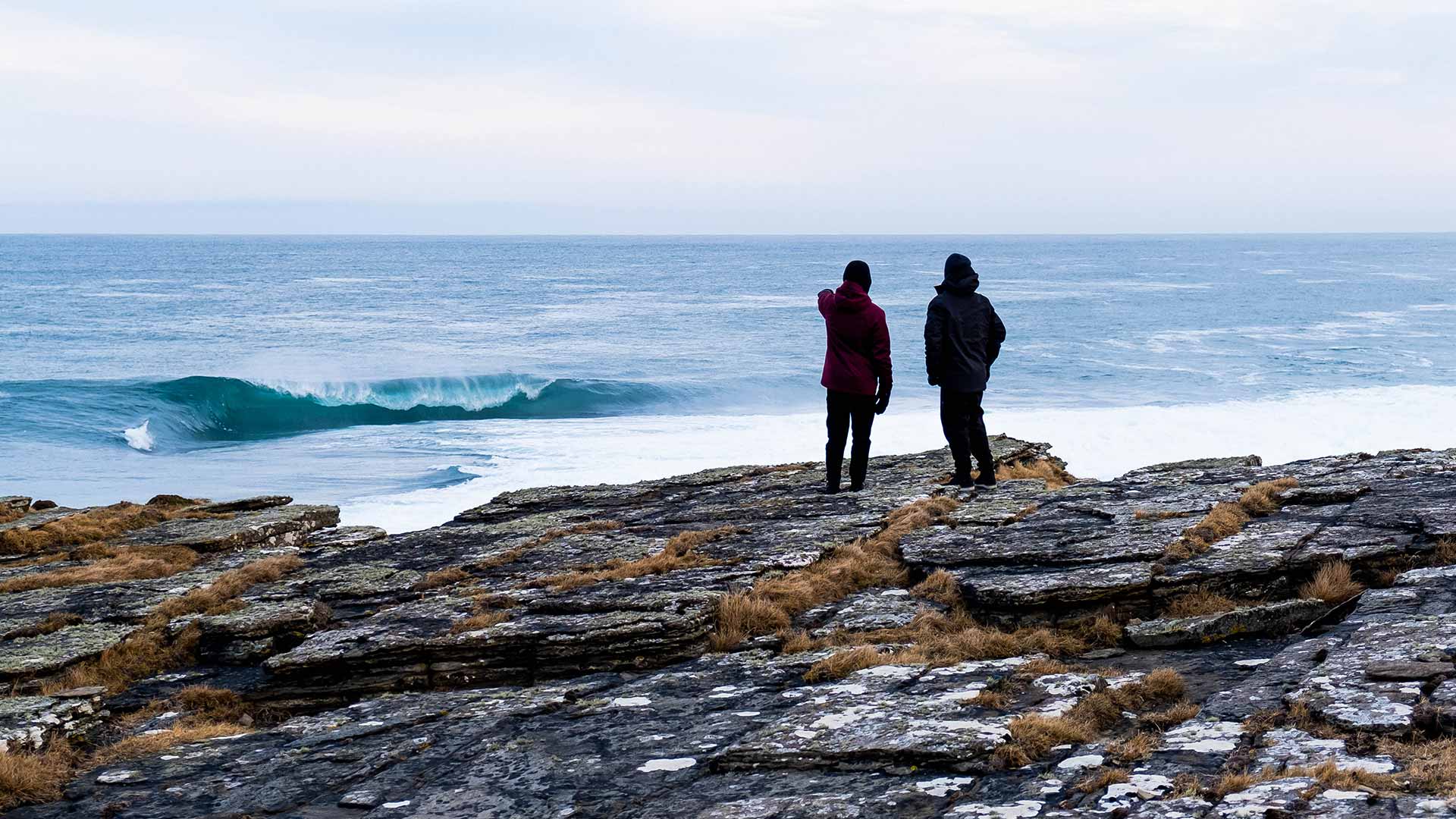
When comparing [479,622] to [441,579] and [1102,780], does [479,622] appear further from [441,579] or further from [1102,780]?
[1102,780]

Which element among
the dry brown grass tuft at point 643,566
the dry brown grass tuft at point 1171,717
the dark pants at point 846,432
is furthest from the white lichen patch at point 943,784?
the dark pants at point 846,432

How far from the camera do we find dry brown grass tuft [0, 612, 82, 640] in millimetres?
8664

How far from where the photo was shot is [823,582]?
877cm

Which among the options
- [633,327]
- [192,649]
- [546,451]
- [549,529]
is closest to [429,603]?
[192,649]

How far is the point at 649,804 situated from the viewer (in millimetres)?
5184

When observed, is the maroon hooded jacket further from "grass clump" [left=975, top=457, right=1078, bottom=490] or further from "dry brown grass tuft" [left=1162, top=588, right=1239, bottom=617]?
"dry brown grass tuft" [left=1162, top=588, right=1239, bottom=617]

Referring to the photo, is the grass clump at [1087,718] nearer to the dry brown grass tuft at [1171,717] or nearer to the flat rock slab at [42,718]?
the dry brown grass tuft at [1171,717]

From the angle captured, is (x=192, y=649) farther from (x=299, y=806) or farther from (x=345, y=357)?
(x=345, y=357)

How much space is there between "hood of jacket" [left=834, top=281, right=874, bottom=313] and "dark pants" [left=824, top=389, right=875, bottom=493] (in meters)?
0.85

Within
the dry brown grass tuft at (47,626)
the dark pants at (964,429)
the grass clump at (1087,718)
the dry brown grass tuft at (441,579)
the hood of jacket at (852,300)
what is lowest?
the dry brown grass tuft at (47,626)

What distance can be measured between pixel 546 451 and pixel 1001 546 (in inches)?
949

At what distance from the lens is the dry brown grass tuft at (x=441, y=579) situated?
31.2 ft

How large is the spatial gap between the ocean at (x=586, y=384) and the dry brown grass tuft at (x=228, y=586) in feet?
39.3

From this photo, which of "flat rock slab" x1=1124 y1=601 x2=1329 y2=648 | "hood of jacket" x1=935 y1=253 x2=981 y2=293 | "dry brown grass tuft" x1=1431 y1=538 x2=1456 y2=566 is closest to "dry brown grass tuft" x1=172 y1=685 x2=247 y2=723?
"flat rock slab" x1=1124 y1=601 x2=1329 y2=648
